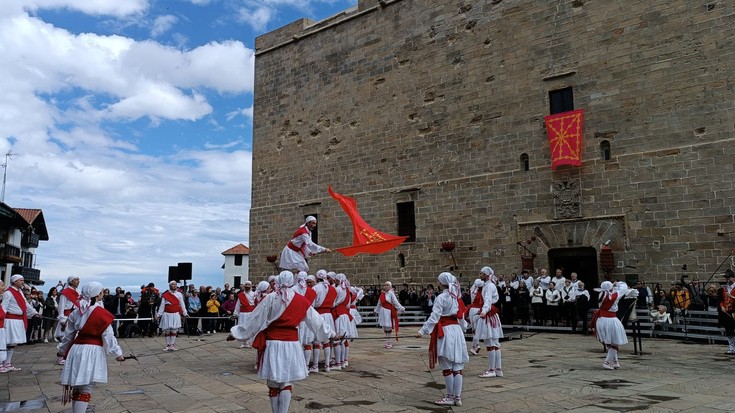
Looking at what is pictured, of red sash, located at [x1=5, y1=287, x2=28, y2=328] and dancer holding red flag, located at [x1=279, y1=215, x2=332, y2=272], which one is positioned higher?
dancer holding red flag, located at [x1=279, y1=215, x2=332, y2=272]

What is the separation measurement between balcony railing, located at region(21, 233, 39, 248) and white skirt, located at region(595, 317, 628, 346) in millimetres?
42218

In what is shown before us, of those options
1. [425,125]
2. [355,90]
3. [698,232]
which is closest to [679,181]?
[698,232]

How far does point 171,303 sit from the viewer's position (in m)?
13.3

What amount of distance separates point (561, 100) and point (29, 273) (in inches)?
1562

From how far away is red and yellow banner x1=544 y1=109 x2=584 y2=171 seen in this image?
16297mm

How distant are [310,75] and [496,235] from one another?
11389 mm

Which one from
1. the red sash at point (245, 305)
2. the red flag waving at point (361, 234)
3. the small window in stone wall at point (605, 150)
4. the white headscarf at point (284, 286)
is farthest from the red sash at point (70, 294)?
the small window in stone wall at point (605, 150)

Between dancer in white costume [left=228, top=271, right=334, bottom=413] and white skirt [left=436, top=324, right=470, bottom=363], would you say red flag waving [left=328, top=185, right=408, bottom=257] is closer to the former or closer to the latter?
white skirt [left=436, top=324, right=470, bottom=363]

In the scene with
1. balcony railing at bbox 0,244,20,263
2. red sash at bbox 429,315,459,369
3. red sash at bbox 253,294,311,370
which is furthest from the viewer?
balcony railing at bbox 0,244,20,263

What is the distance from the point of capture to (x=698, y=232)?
14414 mm

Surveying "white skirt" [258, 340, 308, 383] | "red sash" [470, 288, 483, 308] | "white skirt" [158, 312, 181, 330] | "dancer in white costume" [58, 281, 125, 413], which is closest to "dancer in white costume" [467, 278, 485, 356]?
"red sash" [470, 288, 483, 308]

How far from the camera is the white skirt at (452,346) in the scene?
7.08m

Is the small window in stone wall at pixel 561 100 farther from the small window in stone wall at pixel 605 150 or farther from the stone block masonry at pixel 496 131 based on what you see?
the small window in stone wall at pixel 605 150

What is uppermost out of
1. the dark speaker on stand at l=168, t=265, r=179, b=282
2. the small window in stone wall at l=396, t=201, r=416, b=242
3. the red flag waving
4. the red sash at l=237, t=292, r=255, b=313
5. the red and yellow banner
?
the red and yellow banner
